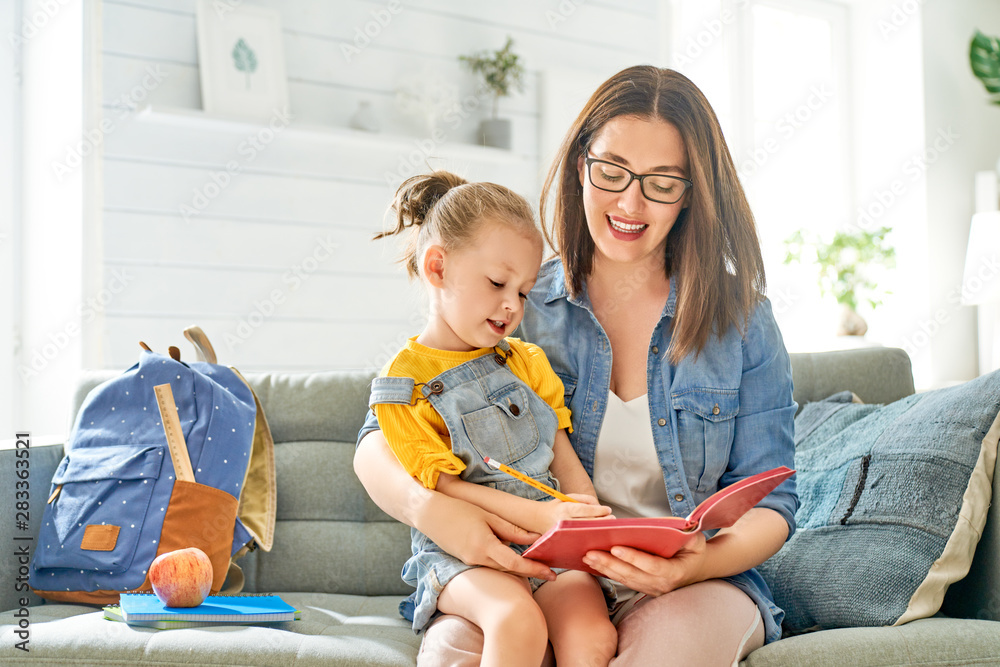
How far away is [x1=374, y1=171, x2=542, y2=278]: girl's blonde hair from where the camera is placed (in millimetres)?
1274

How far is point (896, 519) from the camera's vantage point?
1362mm

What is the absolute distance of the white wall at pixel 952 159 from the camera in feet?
13.1

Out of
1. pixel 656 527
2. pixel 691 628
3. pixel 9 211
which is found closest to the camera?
pixel 656 527

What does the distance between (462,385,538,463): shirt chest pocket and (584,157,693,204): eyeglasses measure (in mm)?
377

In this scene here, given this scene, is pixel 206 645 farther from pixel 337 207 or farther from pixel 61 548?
pixel 337 207

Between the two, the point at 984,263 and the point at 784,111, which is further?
the point at 784,111

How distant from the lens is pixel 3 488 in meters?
1.60

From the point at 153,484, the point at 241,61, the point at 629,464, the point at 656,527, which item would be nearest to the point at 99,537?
the point at 153,484

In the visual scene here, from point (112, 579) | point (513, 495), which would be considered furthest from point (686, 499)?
point (112, 579)

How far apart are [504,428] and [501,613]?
30 cm

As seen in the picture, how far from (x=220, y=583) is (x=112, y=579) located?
19 centimetres

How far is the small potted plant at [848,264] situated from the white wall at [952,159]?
15.2 inches

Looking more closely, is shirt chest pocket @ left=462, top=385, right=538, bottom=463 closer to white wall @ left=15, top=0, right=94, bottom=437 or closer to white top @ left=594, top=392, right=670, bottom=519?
white top @ left=594, top=392, right=670, bottom=519

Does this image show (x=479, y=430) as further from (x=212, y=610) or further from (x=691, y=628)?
(x=212, y=610)
